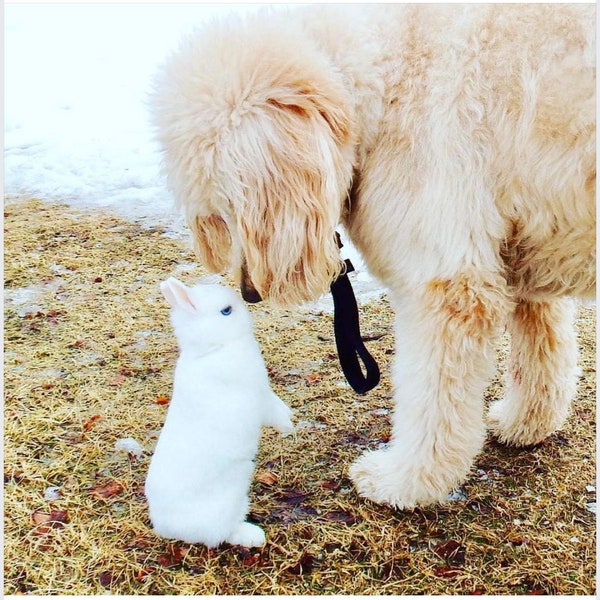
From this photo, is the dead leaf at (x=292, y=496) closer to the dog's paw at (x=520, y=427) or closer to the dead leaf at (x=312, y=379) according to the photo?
the dead leaf at (x=312, y=379)

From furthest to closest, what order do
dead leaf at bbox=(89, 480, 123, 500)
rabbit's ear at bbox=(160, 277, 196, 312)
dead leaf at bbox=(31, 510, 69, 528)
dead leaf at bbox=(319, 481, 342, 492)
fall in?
dead leaf at bbox=(319, 481, 342, 492)
dead leaf at bbox=(89, 480, 123, 500)
dead leaf at bbox=(31, 510, 69, 528)
rabbit's ear at bbox=(160, 277, 196, 312)

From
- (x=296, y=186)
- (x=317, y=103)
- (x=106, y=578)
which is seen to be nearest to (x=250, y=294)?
(x=296, y=186)

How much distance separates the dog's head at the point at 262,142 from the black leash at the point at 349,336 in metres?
0.34

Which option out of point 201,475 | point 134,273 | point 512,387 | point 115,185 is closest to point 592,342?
point 512,387

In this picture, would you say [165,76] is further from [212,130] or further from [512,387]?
[512,387]

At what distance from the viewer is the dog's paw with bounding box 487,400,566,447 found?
3133mm

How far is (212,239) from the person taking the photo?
8.16 ft

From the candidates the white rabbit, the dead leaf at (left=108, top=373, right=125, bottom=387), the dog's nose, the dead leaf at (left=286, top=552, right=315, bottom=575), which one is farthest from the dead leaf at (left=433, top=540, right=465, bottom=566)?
the dead leaf at (left=108, top=373, right=125, bottom=387)

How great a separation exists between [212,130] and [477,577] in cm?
189

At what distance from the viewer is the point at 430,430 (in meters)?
2.55

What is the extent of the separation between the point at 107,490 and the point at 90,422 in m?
0.53

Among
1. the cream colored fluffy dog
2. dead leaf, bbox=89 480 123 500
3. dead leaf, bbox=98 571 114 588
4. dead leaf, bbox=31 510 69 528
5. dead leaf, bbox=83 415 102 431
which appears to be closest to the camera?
the cream colored fluffy dog

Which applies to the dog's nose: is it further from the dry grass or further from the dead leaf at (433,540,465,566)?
the dead leaf at (433,540,465,566)

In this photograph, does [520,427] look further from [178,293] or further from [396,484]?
[178,293]
